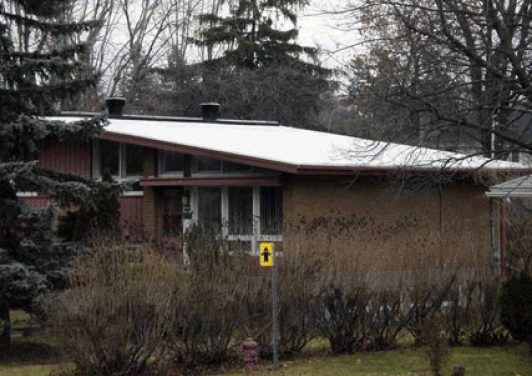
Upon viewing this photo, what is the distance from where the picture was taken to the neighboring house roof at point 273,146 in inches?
768

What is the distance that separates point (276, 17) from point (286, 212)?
2635 cm

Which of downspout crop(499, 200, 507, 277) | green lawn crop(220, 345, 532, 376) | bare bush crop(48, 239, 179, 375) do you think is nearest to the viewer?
bare bush crop(48, 239, 179, 375)

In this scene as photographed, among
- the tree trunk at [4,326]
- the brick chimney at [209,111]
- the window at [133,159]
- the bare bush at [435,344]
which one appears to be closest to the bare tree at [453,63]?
the bare bush at [435,344]

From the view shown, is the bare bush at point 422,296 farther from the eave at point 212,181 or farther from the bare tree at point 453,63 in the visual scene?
the eave at point 212,181

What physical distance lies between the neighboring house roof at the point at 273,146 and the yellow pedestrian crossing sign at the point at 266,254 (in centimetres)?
363

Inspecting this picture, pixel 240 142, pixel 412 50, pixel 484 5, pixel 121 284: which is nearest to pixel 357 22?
pixel 412 50

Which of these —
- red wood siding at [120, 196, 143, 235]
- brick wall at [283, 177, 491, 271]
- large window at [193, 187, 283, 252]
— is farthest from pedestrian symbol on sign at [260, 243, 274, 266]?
red wood siding at [120, 196, 143, 235]

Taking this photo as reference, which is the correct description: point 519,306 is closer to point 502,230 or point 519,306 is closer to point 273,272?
point 273,272

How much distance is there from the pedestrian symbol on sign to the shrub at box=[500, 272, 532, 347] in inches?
147

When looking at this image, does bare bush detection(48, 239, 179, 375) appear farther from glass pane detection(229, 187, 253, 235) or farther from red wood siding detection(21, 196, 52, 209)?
red wood siding detection(21, 196, 52, 209)

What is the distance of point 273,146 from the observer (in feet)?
77.0

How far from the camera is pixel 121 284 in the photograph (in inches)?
463

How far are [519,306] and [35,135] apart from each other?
9.02 meters

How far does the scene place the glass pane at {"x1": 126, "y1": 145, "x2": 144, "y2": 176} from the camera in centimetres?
2539
